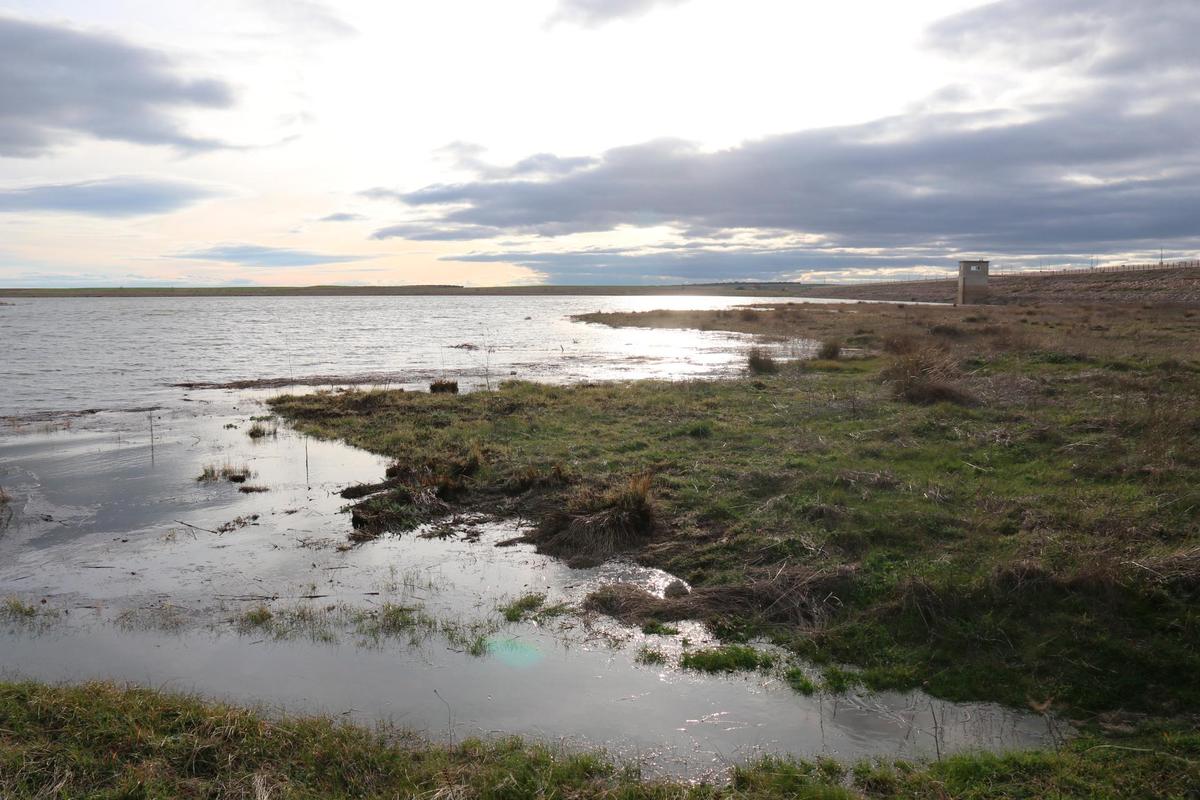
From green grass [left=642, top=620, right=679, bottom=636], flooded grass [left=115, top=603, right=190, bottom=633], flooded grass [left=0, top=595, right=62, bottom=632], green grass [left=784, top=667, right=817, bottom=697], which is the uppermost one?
flooded grass [left=0, top=595, right=62, bottom=632]

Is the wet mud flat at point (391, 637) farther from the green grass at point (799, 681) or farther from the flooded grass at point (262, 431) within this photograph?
the flooded grass at point (262, 431)

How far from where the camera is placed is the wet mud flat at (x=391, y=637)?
6293 mm

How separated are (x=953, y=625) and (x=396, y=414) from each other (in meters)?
17.0

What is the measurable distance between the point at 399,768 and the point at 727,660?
3.35m

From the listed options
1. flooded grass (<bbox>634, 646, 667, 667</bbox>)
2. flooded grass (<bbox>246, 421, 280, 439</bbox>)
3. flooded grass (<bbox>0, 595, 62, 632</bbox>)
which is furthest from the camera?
flooded grass (<bbox>246, 421, 280, 439</bbox>)

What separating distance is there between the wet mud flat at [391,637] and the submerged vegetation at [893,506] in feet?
1.98

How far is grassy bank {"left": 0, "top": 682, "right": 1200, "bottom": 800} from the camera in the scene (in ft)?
17.1

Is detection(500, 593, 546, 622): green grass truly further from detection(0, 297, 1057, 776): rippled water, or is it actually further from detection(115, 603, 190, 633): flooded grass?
detection(115, 603, 190, 633): flooded grass

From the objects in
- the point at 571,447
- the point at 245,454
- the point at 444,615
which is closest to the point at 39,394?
the point at 245,454

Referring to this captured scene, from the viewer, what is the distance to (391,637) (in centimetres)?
810

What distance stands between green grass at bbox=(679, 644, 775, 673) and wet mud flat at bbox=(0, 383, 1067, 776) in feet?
0.44

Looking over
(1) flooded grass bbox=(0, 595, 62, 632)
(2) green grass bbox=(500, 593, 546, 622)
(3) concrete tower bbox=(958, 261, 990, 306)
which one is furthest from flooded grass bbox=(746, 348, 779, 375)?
(3) concrete tower bbox=(958, 261, 990, 306)

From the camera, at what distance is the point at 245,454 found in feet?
57.9

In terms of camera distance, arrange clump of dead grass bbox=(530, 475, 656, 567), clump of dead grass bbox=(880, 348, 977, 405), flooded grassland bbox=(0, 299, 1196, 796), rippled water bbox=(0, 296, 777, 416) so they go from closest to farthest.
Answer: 1. flooded grassland bbox=(0, 299, 1196, 796)
2. clump of dead grass bbox=(530, 475, 656, 567)
3. clump of dead grass bbox=(880, 348, 977, 405)
4. rippled water bbox=(0, 296, 777, 416)
